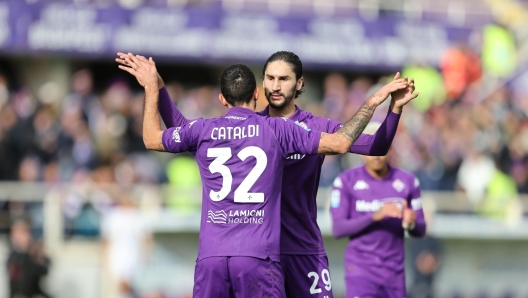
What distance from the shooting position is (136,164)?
16500 millimetres

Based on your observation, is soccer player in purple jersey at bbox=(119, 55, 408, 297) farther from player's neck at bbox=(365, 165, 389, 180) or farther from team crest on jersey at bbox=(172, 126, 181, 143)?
player's neck at bbox=(365, 165, 389, 180)

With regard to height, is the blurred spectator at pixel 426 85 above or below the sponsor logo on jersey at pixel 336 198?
above

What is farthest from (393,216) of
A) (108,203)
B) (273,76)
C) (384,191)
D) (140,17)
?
(140,17)

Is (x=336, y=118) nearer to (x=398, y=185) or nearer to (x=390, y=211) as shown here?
(x=398, y=185)

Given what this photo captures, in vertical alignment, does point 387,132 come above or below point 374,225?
above

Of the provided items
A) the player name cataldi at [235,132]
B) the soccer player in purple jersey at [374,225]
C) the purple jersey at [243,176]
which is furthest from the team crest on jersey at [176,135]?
the soccer player in purple jersey at [374,225]

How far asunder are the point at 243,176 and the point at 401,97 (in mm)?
1360

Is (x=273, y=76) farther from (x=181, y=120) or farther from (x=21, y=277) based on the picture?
(x=21, y=277)

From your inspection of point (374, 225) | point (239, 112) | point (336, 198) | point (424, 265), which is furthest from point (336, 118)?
point (239, 112)

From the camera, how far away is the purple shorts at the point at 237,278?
665 centimetres

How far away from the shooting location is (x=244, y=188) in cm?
673

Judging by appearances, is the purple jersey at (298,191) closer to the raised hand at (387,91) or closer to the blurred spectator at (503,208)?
the raised hand at (387,91)

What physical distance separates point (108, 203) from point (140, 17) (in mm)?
5419

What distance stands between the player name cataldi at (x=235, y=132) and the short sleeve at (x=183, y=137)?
0.14 m
